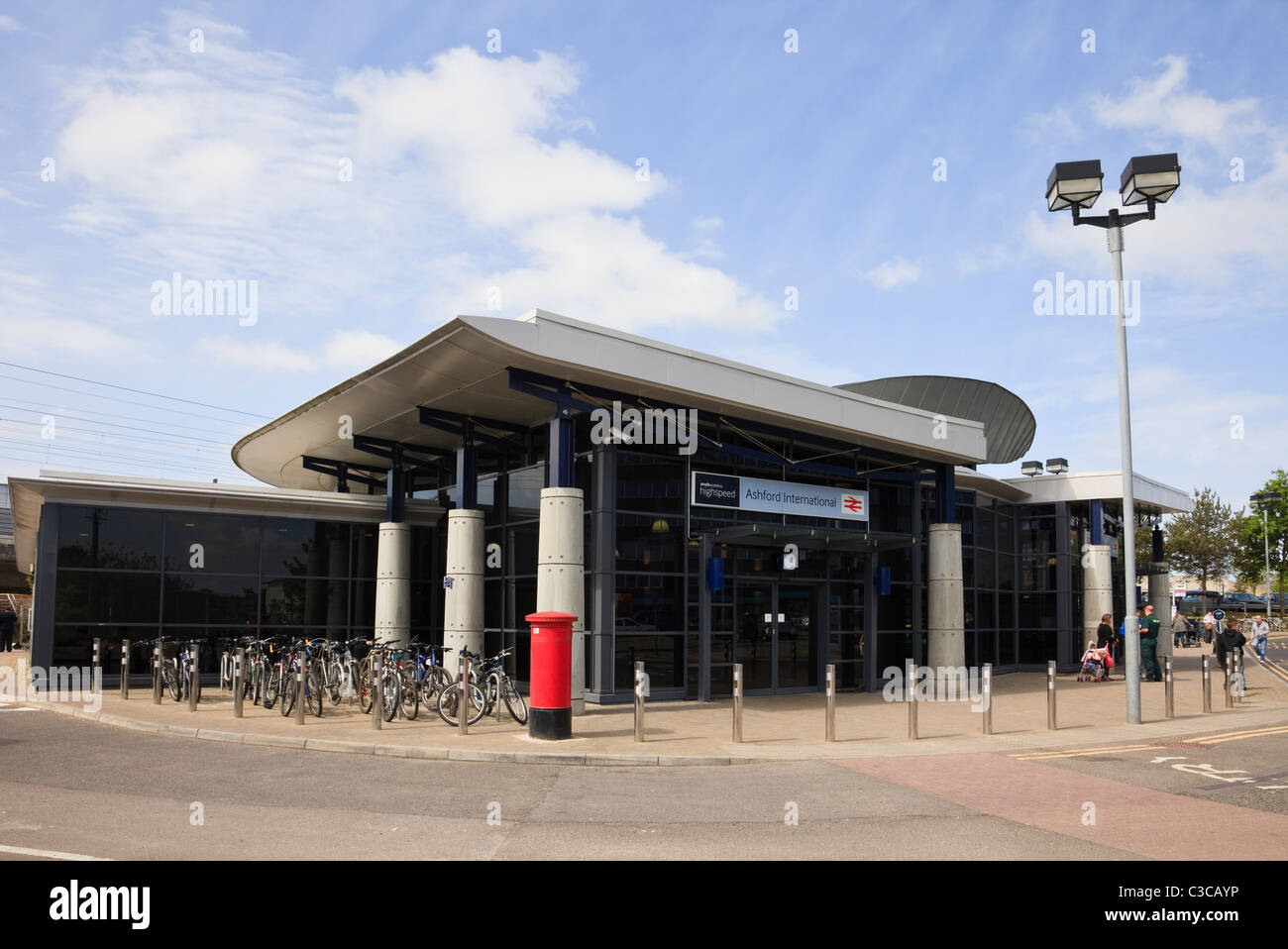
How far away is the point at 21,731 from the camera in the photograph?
1359 cm

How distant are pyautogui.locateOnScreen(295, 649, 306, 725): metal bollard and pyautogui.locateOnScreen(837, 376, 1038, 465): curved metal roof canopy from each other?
2027 centimetres

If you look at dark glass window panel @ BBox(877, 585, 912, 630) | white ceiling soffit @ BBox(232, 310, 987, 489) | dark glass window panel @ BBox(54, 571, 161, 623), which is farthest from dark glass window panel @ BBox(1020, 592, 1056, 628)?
dark glass window panel @ BBox(54, 571, 161, 623)

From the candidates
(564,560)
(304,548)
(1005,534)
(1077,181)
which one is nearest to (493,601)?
(304,548)

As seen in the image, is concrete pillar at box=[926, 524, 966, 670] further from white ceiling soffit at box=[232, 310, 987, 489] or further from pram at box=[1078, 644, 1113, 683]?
pram at box=[1078, 644, 1113, 683]

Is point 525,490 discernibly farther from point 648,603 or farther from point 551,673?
point 551,673

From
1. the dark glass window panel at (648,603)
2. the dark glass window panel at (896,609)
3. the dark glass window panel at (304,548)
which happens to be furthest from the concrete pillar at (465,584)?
the dark glass window panel at (896,609)

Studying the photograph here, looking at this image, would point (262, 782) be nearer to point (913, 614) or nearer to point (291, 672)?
point (291, 672)

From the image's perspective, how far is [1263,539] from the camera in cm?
6488

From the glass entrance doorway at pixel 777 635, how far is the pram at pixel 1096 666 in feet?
30.9
